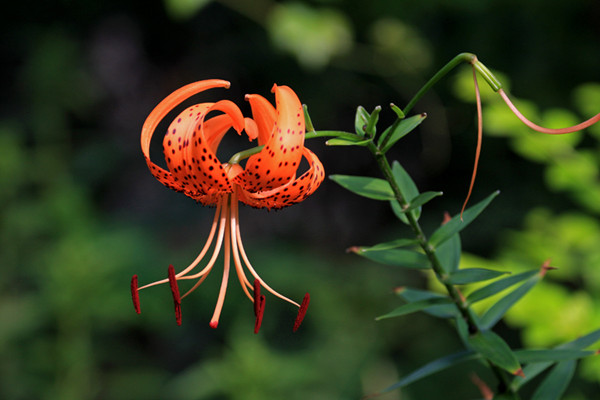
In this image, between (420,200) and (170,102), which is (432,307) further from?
(170,102)

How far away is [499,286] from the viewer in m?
0.69

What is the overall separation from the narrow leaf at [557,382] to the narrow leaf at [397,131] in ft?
1.20

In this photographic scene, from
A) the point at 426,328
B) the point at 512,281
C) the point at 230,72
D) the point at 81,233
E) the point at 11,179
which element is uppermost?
the point at 512,281

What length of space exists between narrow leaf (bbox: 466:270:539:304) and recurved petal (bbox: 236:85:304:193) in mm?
246

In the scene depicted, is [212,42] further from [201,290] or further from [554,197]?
[554,197]

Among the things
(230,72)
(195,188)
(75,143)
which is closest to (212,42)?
(230,72)

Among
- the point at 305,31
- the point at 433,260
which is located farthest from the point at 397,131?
the point at 305,31

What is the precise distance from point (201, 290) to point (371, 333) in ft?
2.44

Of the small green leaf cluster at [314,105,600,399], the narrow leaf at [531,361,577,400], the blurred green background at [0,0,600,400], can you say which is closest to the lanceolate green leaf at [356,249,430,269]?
the small green leaf cluster at [314,105,600,399]

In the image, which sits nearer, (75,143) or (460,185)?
(460,185)

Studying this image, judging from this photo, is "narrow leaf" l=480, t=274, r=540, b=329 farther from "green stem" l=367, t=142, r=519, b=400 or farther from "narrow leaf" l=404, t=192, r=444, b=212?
"narrow leaf" l=404, t=192, r=444, b=212

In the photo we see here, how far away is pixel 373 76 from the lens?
2.81m

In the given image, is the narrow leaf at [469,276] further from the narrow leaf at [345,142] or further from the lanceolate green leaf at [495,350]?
the narrow leaf at [345,142]

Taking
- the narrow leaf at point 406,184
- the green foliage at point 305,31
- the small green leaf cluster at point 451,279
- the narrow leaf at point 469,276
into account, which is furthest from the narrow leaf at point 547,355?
the green foliage at point 305,31
